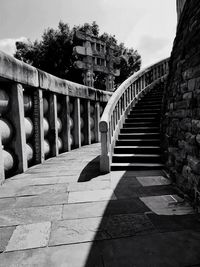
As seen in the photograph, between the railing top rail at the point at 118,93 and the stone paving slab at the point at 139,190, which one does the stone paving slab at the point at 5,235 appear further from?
the railing top rail at the point at 118,93

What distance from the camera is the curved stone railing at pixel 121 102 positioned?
4.91 metres

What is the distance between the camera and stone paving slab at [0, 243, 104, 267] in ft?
6.23

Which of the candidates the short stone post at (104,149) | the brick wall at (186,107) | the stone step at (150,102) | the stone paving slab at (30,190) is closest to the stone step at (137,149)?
the short stone post at (104,149)

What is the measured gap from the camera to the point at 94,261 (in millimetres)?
1927

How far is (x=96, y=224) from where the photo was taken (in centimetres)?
260

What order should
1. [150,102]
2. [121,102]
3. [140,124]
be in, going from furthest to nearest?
[150,102]
[121,102]
[140,124]

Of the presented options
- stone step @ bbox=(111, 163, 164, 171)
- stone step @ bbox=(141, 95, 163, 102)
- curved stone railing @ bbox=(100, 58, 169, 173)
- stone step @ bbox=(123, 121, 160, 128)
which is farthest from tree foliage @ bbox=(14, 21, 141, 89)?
stone step @ bbox=(111, 163, 164, 171)

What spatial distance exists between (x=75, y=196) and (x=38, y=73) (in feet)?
11.3

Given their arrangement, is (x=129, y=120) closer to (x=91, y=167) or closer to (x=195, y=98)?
(x=91, y=167)

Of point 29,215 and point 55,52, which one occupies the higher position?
point 55,52

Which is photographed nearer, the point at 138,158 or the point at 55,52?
the point at 138,158

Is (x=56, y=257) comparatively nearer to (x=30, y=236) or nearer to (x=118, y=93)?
(x=30, y=236)

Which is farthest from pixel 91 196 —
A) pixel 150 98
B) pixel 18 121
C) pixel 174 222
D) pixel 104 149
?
pixel 150 98

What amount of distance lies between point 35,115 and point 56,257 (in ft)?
13.9
